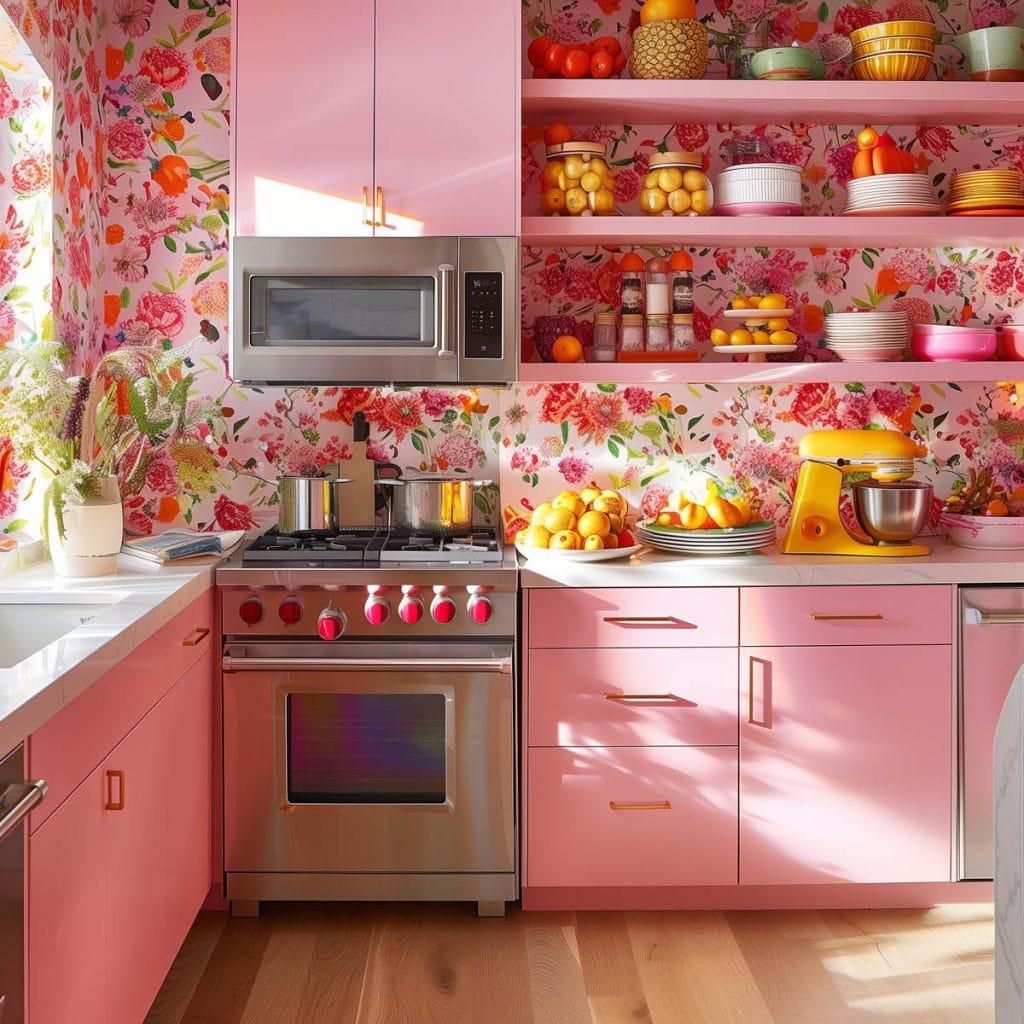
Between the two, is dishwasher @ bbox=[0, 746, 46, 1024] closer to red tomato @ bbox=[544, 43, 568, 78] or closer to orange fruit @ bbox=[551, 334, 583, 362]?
orange fruit @ bbox=[551, 334, 583, 362]

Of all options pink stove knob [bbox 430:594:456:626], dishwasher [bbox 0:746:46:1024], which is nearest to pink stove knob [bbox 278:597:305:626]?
pink stove knob [bbox 430:594:456:626]

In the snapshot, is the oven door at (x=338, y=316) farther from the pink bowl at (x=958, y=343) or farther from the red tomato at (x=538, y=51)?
the pink bowl at (x=958, y=343)

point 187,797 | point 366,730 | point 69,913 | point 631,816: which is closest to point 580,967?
point 631,816

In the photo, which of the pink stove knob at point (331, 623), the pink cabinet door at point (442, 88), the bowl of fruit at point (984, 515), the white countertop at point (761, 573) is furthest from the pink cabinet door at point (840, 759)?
the pink cabinet door at point (442, 88)

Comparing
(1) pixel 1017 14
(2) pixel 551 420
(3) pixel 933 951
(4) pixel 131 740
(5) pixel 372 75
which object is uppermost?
(1) pixel 1017 14

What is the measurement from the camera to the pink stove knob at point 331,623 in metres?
2.76

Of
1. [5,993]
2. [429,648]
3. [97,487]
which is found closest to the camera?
[5,993]

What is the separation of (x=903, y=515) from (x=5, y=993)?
2389mm

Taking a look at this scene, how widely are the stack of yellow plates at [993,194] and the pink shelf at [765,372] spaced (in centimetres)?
44

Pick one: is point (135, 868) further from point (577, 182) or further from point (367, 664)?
point (577, 182)

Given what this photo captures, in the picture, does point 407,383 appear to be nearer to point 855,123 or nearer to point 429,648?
point 429,648

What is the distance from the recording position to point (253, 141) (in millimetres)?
2955

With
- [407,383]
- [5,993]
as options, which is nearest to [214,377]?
[407,383]

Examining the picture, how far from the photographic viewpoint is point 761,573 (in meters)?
2.89
